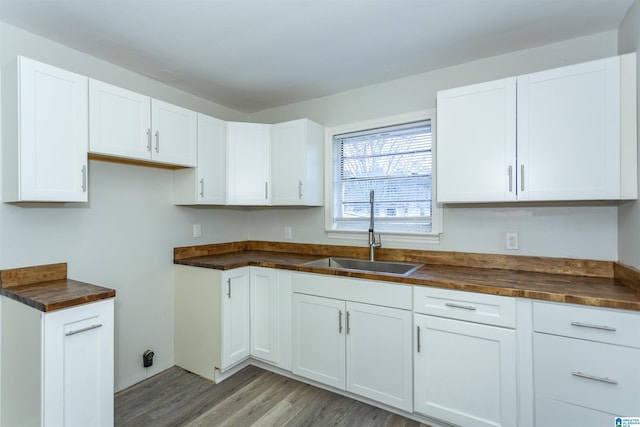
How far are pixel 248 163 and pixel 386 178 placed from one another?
1.25m

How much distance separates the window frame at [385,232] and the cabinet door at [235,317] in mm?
914

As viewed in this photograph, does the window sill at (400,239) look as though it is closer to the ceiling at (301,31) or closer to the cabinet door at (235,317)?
the cabinet door at (235,317)

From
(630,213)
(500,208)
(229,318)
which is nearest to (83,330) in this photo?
(229,318)

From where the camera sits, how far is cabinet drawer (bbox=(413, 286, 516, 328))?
5.42 ft

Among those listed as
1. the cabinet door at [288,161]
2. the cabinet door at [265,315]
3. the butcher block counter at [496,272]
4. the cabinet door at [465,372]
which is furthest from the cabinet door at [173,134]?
the cabinet door at [465,372]

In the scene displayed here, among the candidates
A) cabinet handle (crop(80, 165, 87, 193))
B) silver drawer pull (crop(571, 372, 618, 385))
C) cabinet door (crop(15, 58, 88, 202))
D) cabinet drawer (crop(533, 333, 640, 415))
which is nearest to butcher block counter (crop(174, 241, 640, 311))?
cabinet drawer (crop(533, 333, 640, 415))

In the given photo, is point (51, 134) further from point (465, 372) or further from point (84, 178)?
point (465, 372)

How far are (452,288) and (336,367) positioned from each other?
1.01 metres

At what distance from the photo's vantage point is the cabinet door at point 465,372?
1.66 metres

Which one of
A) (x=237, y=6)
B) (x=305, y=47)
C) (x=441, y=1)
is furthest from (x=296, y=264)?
(x=441, y=1)

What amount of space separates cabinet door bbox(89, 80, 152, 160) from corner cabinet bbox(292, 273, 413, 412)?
145 centimetres

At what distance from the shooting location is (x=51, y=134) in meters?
1.69

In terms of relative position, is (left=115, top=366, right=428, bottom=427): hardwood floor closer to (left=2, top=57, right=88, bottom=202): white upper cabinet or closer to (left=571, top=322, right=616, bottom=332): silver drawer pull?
(left=571, top=322, right=616, bottom=332): silver drawer pull

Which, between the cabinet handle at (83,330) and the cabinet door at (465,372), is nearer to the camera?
the cabinet handle at (83,330)
